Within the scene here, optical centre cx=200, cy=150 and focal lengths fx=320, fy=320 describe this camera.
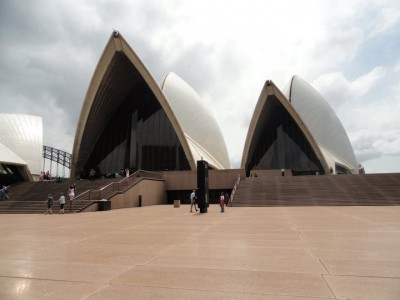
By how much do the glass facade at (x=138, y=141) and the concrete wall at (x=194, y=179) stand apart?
3.47 metres

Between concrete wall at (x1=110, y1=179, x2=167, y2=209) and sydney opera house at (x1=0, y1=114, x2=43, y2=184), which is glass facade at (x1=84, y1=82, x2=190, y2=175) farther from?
sydney opera house at (x1=0, y1=114, x2=43, y2=184)

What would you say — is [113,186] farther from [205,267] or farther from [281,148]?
[281,148]

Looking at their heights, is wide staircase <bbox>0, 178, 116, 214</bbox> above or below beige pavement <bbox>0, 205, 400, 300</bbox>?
above

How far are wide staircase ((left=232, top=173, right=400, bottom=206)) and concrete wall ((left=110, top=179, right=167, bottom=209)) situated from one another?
673 cm

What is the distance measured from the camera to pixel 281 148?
38.1 metres

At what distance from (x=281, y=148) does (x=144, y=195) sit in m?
20.4

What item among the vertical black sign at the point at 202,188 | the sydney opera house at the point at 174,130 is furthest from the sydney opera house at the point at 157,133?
the vertical black sign at the point at 202,188

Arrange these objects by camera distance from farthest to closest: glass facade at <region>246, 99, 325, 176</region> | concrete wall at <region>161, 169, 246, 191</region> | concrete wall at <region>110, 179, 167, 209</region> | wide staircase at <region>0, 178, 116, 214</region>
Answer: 1. glass facade at <region>246, 99, 325, 176</region>
2. concrete wall at <region>161, 169, 246, 191</region>
3. concrete wall at <region>110, 179, 167, 209</region>
4. wide staircase at <region>0, 178, 116, 214</region>

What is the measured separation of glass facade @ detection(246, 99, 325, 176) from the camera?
36.2 metres

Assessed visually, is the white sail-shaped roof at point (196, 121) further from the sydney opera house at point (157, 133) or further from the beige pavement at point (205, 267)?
the beige pavement at point (205, 267)

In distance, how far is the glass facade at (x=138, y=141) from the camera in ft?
107

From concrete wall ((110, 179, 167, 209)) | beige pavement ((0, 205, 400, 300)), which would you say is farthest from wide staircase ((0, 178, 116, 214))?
beige pavement ((0, 205, 400, 300))

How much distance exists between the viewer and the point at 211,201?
2814cm

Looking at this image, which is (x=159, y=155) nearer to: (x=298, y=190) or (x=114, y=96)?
(x=114, y=96)
